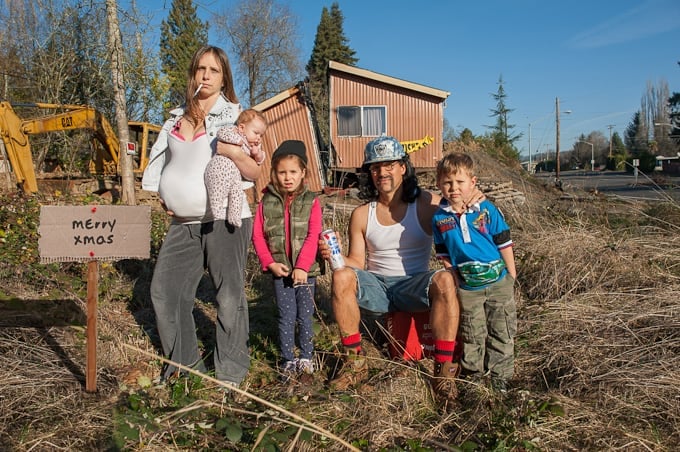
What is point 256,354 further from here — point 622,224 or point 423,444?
point 622,224

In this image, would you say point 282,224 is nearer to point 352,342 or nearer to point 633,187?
point 352,342

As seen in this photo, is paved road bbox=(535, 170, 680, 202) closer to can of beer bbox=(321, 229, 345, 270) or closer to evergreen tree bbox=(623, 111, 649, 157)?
can of beer bbox=(321, 229, 345, 270)

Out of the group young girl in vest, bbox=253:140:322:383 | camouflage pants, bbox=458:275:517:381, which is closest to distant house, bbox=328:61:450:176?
young girl in vest, bbox=253:140:322:383

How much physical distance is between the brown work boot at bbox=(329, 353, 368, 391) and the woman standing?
0.57 m

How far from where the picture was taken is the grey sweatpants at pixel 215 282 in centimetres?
279

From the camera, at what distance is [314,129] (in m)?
19.0

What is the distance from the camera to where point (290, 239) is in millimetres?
3137

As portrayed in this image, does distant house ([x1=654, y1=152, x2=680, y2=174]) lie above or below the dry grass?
above

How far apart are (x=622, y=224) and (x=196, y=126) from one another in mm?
5738

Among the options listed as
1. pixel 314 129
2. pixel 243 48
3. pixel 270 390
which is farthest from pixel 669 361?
pixel 243 48

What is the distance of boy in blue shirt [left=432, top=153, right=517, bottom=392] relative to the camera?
2826mm

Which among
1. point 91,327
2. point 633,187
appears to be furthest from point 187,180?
point 633,187

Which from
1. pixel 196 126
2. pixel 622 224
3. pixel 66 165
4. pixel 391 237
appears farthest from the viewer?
pixel 66 165

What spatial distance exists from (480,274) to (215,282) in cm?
156
